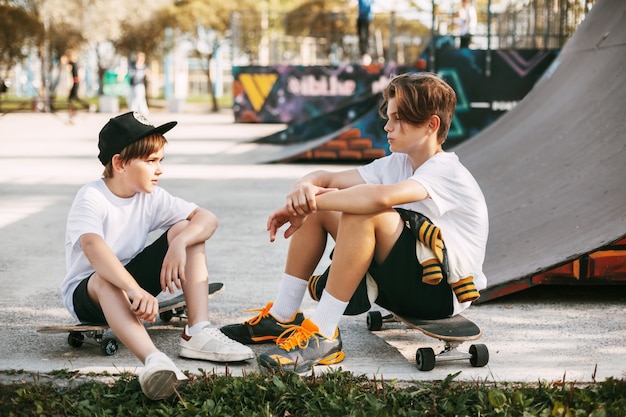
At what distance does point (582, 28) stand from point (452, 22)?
7.86 m

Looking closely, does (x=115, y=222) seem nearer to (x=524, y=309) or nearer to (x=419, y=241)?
(x=419, y=241)

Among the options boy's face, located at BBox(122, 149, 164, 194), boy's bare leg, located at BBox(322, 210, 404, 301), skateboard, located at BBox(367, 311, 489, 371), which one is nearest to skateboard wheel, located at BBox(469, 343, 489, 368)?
skateboard, located at BBox(367, 311, 489, 371)

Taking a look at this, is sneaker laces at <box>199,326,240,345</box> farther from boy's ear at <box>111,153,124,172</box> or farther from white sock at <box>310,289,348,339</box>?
boy's ear at <box>111,153,124,172</box>

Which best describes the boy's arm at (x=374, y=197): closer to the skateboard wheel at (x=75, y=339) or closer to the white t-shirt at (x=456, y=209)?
the white t-shirt at (x=456, y=209)

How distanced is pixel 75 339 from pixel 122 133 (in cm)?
97

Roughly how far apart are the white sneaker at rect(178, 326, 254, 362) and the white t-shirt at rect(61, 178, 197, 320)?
529mm

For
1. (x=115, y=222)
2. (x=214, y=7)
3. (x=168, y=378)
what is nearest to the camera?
(x=168, y=378)

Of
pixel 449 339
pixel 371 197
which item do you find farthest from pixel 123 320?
pixel 449 339

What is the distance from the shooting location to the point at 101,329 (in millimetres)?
3582

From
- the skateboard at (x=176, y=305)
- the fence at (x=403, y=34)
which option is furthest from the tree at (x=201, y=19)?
the skateboard at (x=176, y=305)

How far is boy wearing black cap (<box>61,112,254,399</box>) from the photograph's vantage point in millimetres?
3303

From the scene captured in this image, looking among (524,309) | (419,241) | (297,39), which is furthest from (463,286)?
(297,39)

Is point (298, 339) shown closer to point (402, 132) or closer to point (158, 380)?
point (158, 380)

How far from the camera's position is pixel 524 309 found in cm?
449
